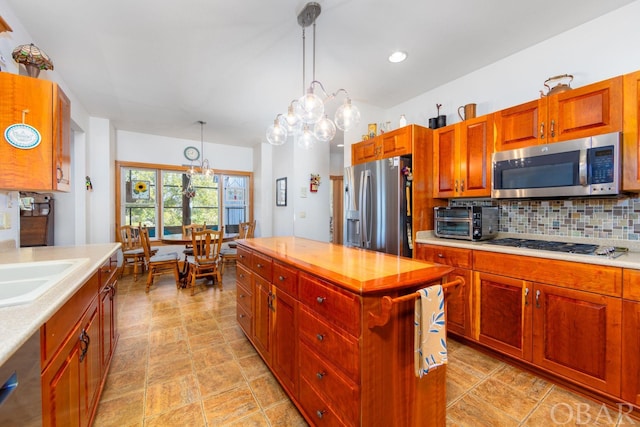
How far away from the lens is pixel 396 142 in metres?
2.88

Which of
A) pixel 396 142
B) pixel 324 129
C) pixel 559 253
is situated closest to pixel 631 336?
pixel 559 253

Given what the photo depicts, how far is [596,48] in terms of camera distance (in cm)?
207

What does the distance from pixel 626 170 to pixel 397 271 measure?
1802 mm

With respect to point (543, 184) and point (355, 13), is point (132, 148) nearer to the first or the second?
point (355, 13)

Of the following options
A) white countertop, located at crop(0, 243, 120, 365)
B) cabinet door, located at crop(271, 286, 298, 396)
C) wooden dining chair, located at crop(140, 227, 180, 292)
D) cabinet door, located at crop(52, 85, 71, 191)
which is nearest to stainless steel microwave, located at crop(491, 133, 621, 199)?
cabinet door, located at crop(271, 286, 298, 396)

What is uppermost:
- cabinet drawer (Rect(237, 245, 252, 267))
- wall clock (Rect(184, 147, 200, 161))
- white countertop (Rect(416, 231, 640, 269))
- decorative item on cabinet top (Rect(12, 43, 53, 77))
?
wall clock (Rect(184, 147, 200, 161))

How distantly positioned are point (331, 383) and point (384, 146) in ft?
8.13

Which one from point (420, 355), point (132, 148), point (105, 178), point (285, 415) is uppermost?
point (132, 148)

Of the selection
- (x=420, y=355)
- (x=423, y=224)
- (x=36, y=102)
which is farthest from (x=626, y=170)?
(x=36, y=102)

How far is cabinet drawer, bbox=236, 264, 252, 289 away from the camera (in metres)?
2.18

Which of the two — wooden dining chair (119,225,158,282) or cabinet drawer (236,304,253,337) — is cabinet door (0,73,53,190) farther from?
wooden dining chair (119,225,158,282)

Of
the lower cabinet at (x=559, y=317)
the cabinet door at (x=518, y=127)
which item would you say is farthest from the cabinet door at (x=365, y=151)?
the lower cabinet at (x=559, y=317)

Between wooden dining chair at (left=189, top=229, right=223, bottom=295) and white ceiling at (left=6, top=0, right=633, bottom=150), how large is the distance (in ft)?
6.13

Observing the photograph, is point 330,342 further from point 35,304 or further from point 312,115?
point 312,115
